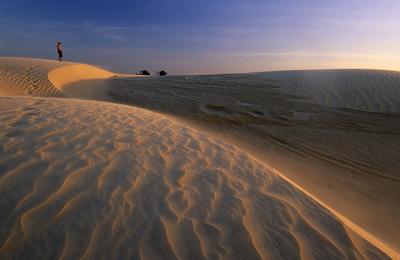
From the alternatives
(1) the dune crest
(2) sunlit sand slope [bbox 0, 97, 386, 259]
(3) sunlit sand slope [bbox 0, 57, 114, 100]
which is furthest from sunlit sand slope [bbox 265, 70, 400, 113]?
(3) sunlit sand slope [bbox 0, 57, 114, 100]

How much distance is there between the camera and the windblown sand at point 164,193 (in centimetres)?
226

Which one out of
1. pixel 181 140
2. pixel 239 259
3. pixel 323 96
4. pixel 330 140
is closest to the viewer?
pixel 239 259

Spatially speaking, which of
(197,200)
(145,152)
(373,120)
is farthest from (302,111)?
(197,200)

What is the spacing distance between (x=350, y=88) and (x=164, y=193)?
11.4 m

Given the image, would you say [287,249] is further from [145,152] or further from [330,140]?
[330,140]

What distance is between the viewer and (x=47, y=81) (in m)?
13.8

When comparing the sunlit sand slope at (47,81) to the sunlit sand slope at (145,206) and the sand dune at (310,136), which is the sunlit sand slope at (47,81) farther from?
the sunlit sand slope at (145,206)

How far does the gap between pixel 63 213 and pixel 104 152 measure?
1462mm

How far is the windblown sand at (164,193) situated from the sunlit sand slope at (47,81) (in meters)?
6.84

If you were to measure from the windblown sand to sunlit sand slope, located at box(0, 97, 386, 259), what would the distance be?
1 centimetres

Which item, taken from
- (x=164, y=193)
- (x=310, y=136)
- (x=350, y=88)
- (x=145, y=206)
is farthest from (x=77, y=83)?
(x=145, y=206)

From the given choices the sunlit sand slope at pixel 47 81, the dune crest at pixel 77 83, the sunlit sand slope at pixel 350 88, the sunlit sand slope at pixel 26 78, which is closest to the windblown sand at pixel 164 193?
the sunlit sand slope at pixel 350 88

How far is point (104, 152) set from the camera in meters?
3.86

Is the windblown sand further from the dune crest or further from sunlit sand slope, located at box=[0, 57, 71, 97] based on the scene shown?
sunlit sand slope, located at box=[0, 57, 71, 97]
